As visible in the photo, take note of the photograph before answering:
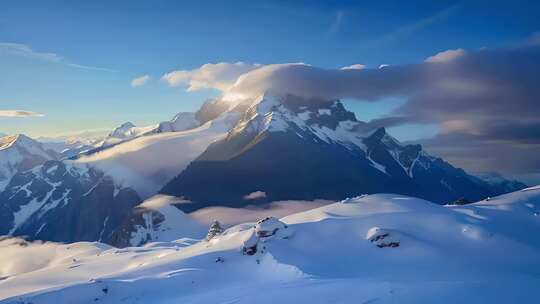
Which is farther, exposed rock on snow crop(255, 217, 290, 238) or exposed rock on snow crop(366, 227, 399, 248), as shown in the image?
exposed rock on snow crop(255, 217, 290, 238)

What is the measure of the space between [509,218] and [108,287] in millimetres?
55083

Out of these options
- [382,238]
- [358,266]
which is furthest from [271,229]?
[358,266]

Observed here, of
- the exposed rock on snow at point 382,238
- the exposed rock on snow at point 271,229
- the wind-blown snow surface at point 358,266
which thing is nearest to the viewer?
the wind-blown snow surface at point 358,266

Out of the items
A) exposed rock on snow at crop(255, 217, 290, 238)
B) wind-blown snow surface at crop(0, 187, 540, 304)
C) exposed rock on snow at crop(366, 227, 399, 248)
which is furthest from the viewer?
exposed rock on snow at crop(255, 217, 290, 238)

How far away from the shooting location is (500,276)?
44.2 meters

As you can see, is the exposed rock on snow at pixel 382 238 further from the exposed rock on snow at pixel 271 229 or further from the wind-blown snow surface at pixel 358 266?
the exposed rock on snow at pixel 271 229

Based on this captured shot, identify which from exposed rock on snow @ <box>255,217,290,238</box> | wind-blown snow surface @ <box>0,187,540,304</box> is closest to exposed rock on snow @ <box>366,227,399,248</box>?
wind-blown snow surface @ <box>0,187,540,304</box>

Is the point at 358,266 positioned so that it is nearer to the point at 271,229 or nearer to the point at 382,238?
the point at 382,238

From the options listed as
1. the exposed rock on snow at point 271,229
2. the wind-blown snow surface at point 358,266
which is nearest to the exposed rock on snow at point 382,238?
the wind-blown snow surface at point 358,266

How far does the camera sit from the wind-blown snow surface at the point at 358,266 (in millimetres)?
39000

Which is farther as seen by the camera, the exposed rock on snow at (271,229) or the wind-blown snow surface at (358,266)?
the exposed rock on snow at (271,229)

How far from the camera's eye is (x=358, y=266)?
55594 millimetres

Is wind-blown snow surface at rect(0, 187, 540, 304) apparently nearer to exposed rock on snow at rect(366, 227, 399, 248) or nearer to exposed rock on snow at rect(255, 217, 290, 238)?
exposed rock on snow at rect(366, 227, 399, 248)

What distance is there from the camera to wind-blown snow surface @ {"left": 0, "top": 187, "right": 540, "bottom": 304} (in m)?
39.0
